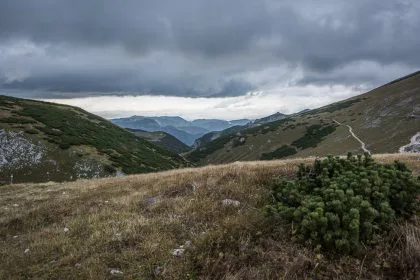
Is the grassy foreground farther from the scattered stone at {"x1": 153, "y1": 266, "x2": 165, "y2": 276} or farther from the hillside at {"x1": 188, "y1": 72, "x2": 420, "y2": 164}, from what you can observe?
the hillside at {"x1": 188, "y1": 72, "x2": 420, "y2": 164}

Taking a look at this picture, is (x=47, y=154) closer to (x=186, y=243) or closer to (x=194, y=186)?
(x=194, y=186)

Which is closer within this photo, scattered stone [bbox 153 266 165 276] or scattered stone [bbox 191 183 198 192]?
scattered stone [bbox 153 266 165 276]

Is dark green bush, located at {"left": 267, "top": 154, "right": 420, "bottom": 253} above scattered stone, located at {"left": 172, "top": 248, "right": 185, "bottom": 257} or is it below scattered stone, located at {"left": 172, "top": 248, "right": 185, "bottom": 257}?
above

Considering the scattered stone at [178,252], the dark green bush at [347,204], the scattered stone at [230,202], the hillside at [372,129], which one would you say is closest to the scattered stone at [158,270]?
the scattered stone at [178,252]

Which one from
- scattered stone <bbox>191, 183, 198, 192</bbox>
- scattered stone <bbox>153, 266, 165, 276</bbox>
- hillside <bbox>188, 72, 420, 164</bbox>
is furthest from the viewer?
hillside <bbox>188, 72, 420, 164</bbox>

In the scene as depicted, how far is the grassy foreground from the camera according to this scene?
7387mm

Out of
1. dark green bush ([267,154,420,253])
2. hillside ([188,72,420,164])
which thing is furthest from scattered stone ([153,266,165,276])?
hillside ([188,72,420,164])

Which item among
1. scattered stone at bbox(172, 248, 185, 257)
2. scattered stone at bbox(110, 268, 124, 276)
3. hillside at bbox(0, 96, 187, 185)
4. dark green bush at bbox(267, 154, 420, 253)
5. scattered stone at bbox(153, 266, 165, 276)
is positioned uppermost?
dark green bush at bbox(267, 154, 420, 253)

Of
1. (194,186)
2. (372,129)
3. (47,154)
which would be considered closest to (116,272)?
(194,186)

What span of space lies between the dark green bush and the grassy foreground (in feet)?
1.17

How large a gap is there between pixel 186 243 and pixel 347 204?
13.1 feet

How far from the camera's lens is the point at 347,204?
7.90 meters

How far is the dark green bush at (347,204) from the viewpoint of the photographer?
24.4 ft

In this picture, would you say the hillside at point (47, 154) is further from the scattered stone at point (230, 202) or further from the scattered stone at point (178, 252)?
the scattered stone at point (178, 252)
